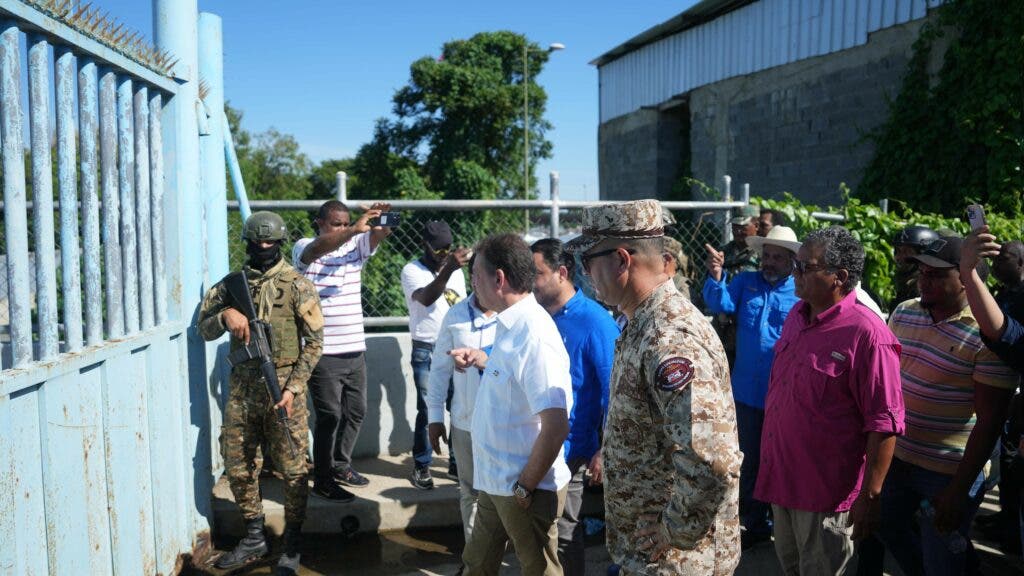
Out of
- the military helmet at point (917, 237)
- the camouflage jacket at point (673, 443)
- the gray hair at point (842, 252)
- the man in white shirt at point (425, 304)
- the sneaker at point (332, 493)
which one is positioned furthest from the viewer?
the man in white shirt at point (425, 304)

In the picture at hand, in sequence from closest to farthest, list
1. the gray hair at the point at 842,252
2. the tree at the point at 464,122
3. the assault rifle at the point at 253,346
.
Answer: the gray hair at the point at 842,252 < the assault rifle at the point at 253,346 < the tree at the point at 464,122

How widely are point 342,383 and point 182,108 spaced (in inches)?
77.8

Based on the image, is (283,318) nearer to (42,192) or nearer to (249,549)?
(249,549)

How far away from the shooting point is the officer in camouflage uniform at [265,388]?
4.19 metres

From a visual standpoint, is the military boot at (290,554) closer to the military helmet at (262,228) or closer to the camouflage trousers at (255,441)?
the camouflage trousers at (255,441)

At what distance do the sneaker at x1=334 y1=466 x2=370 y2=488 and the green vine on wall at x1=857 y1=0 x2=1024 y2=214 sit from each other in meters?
7.62

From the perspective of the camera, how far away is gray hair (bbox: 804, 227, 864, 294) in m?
3.08

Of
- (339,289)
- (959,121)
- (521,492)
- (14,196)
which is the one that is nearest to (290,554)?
(339,289)

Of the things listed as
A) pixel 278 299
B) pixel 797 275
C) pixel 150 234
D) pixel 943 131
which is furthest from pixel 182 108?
pixel 943 131

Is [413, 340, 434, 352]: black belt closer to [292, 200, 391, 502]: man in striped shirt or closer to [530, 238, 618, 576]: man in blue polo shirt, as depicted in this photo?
[292, 200, 391, 502]: man in striped shirt

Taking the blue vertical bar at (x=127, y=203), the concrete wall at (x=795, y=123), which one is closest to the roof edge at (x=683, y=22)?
the concrete wall at (x=795, y=123)

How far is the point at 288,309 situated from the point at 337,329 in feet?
2.20

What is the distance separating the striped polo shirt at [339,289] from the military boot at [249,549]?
1146 mm

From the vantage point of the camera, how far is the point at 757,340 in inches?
177
